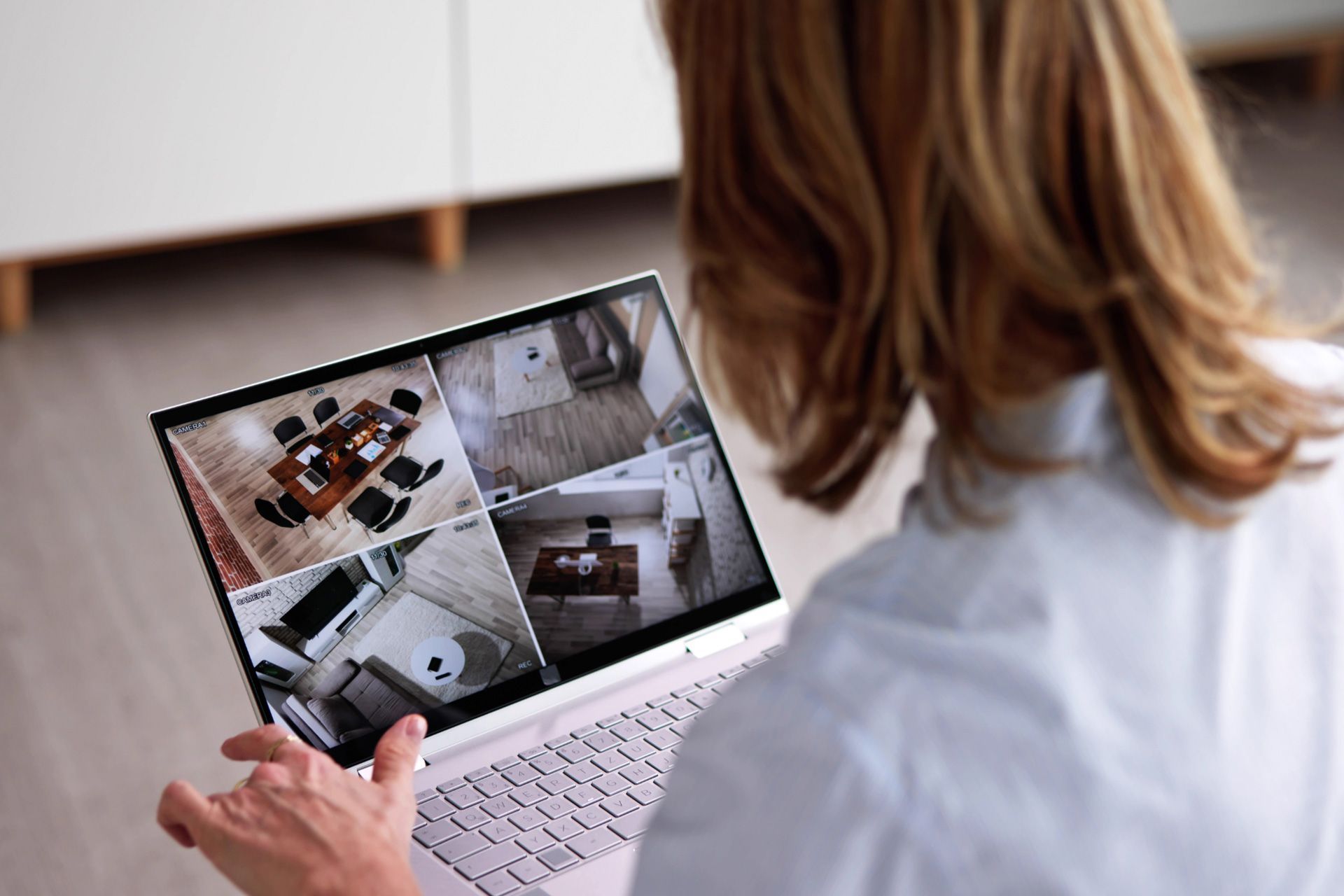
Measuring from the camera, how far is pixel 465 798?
29.5 inches

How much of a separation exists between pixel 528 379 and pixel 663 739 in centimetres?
23

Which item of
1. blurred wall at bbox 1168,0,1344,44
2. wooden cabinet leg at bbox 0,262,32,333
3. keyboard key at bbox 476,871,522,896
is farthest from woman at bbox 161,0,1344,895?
blurred wall at bbox 1168,0,1344,44

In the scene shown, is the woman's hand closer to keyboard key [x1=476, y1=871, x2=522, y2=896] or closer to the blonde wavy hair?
keyboard key [x1=476, y1=871, x2=522, y2=896]

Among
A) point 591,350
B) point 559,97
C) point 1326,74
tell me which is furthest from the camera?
point 1326,74

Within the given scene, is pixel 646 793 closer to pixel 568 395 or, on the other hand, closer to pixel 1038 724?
pixel 568 395

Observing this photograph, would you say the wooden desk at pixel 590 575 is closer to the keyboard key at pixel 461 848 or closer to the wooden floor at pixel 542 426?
the wooden floor at pixel 542 426

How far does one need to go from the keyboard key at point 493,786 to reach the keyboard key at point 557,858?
6 centimetres

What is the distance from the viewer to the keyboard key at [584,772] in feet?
2.49

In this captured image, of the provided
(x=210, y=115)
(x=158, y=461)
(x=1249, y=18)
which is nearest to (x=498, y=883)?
(x=158, y=461)

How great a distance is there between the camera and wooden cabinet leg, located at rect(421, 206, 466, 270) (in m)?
2.39

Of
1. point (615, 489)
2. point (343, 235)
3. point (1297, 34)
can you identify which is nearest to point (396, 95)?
point (343, 235)

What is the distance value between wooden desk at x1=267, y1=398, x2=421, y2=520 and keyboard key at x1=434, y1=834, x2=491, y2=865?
196mm

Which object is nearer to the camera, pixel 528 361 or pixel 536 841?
pixel 536 841

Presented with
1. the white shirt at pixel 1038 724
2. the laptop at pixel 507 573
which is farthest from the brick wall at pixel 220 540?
the white shirt at pixel 1038 724
